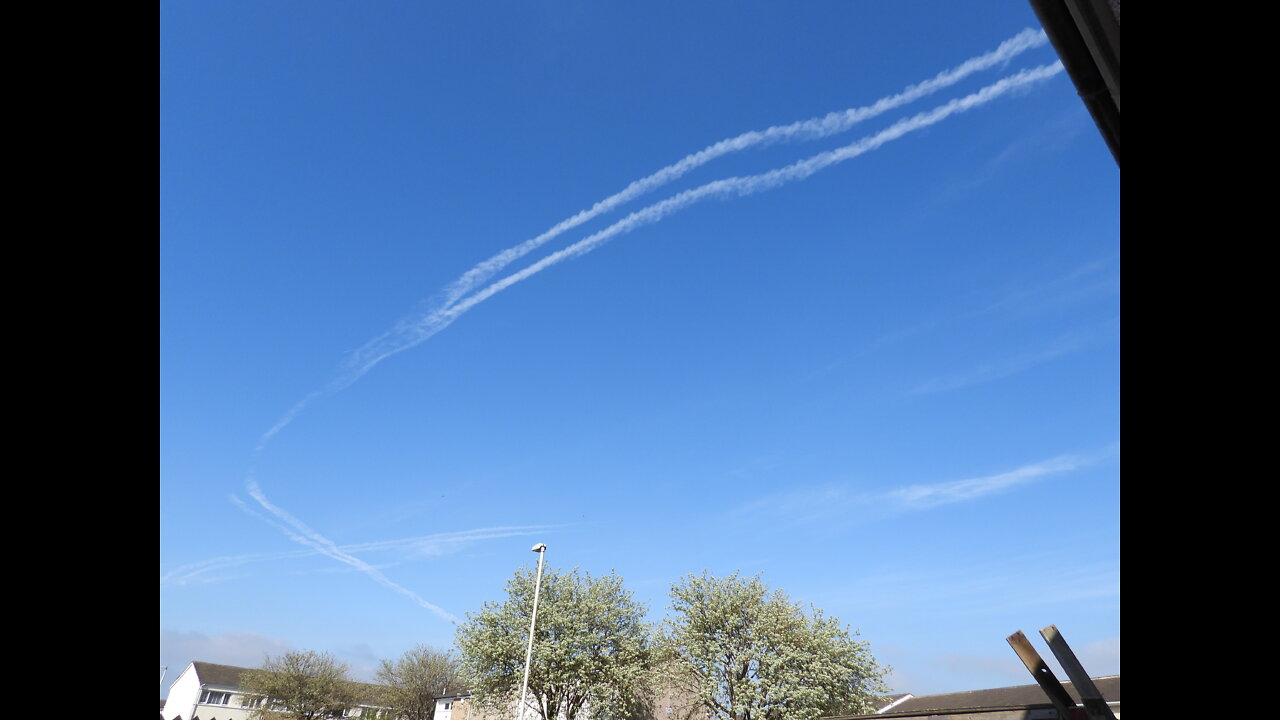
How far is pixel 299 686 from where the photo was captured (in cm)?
5066

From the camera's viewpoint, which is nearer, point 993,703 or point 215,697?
point 993,703

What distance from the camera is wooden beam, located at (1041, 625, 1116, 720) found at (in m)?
5.34

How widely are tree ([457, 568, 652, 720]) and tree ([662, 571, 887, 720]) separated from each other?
7.84 feet

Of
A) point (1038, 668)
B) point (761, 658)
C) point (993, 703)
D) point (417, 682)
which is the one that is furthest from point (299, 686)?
point (1038, 668)

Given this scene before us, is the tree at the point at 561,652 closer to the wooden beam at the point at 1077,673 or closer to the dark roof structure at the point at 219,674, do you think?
the wooden beam at the point at 1077,673

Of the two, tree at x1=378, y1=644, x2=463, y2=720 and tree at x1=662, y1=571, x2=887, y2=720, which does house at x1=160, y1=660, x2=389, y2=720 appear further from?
tree at x1=662, y1=571, x2=887, y2=720

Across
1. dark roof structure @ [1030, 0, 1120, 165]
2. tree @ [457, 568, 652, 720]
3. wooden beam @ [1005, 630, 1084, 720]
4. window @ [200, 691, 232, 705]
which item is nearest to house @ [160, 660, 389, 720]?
window @ [200, 691, 232, 705]

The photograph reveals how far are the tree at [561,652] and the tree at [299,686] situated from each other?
22.2 metres

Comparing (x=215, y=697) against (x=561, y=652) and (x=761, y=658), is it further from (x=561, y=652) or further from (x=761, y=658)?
(x=761, y=658)

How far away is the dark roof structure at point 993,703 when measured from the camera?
22.0 ft

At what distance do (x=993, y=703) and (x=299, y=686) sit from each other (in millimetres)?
46719
